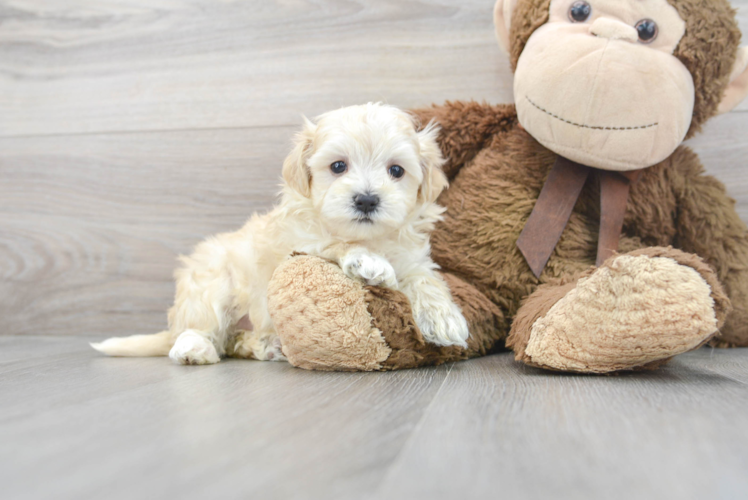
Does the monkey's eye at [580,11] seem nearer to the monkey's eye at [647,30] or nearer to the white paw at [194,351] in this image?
the monkey's eye at [647,30]

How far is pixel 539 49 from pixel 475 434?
954 millimetres

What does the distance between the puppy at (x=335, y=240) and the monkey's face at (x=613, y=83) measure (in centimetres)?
31

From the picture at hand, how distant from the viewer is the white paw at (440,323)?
44.7 inches

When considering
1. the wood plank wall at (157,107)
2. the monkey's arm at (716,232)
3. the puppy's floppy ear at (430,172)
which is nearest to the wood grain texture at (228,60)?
the wood plank wall at (157,107)

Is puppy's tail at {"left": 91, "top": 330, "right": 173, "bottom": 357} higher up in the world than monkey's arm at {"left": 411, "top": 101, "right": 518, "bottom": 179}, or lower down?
lower down

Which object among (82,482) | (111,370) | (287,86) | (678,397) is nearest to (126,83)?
(287,86)

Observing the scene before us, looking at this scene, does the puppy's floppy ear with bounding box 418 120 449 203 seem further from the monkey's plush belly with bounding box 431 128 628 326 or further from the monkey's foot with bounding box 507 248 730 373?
the monkey's foot with bounding box 507 248 730 373

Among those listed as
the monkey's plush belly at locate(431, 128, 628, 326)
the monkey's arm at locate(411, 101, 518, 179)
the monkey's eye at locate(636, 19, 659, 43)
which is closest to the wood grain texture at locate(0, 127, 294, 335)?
the monkey's arm at locate(411, 101, 518, 179)

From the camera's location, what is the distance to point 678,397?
851 millimetres

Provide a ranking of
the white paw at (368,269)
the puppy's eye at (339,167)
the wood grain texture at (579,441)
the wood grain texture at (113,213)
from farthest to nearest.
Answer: the wood grain texture at (113,213), the puppy's eye at (339,167), the white paw at (368,269), the wood grain texture at (579,441)

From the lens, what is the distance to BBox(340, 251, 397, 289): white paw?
1.11m

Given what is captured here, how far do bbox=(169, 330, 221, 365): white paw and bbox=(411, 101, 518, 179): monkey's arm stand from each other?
31.2 inches

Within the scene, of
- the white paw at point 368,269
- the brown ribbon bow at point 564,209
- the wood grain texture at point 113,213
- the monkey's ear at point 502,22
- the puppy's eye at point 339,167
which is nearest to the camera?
the white paw at point 368,269

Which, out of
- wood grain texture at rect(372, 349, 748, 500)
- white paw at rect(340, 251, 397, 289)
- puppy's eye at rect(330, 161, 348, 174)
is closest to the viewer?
wood grain texture at rect(372, 349, 748, 500)
